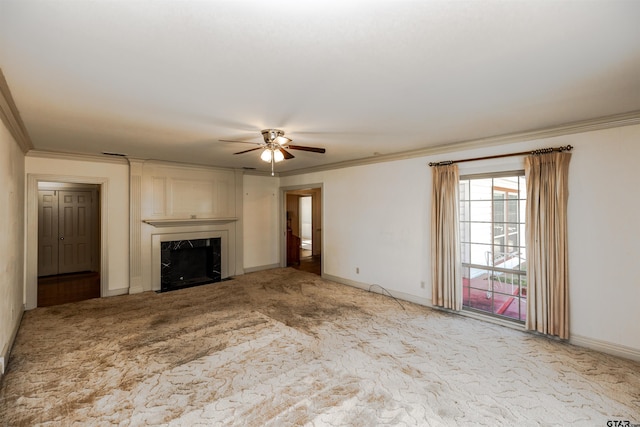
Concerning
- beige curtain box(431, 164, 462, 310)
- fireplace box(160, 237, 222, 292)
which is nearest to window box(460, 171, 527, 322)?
beige curtain box(431, 164, 462, 310)

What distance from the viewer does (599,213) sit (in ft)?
10.5

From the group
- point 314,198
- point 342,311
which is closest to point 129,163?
point 342,311

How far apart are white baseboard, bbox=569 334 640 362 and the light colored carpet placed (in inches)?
4.3

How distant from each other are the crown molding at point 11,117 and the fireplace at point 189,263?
2730mm

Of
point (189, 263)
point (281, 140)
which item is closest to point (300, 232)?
point (189, 263)

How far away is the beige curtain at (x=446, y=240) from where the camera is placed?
4266mm

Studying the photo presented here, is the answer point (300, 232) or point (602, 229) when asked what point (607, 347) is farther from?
point (300, 232)

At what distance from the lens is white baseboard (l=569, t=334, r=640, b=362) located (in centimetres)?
300

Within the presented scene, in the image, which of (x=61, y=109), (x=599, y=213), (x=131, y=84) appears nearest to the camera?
(x=131, y=84)

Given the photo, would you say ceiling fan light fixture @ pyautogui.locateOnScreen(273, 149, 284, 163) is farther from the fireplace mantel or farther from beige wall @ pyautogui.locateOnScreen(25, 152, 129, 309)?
beige wall @ pyautogui.locateOnScreen(25, 152, 129, 309)

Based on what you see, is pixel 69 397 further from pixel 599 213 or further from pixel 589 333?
pixel 599 213

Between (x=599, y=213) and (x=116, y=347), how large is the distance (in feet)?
18.1

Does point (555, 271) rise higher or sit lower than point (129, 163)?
lower

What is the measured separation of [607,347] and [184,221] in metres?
6.66
